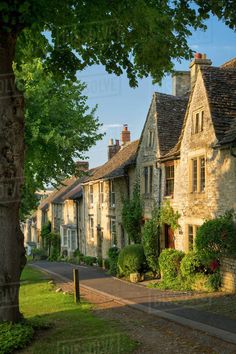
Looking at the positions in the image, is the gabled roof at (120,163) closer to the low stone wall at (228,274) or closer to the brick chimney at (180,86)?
the brick chimney at (180,86)

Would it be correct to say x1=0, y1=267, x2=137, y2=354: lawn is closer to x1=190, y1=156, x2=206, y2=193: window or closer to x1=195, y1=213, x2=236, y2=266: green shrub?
x1=195, y1=213, x2=236, y2=266: green shrub

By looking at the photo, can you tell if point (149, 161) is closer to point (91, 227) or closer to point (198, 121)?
point (198, 121)

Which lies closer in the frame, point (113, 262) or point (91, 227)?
point (113, 262)

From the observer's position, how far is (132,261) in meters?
24.2

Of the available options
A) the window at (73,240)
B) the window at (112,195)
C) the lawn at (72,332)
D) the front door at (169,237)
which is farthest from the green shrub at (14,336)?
the window at (73,240)

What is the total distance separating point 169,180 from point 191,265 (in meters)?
6.50

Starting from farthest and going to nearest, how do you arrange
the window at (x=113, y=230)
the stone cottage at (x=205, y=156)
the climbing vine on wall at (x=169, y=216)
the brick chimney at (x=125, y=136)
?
the brick chimney at (x=125, y=136) → the window at (x=113, y=230) → the climbing vine on wall at (x=169, y=216) → the stone cottage at (x=205, y=156)

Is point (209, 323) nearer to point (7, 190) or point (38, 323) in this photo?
point (38, 323)

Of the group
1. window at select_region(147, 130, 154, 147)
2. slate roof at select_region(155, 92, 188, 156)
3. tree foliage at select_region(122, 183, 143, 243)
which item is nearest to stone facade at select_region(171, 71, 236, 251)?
slate roof at select_region(155, 92, 188, 156)

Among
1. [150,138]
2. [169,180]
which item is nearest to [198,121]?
[169,180]

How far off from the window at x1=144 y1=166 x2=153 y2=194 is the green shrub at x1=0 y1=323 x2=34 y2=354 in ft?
53.5

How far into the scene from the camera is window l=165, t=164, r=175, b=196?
79.3ft

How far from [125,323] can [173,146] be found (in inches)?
569

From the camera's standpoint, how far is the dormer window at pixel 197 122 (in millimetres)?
20797
